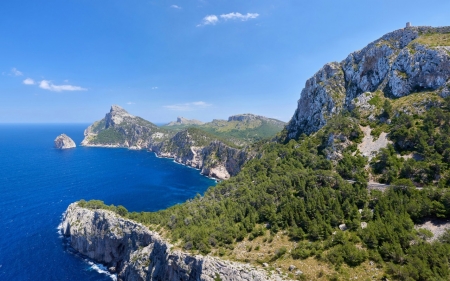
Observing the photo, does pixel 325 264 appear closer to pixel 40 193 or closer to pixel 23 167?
pixel 40 193

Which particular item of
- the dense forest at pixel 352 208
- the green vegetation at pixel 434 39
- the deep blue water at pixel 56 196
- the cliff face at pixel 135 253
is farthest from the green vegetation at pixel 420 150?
the deep blue water at pixel 56 196

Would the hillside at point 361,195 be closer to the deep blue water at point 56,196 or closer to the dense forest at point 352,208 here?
the dense forest at point 352,208

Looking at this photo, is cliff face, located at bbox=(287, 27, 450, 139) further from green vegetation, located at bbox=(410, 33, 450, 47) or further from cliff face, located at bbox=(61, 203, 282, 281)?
cliff face, located at bbox=(61, 203, 282, 281)

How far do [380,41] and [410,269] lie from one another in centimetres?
10385

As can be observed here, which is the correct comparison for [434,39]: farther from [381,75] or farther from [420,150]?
[420,150]

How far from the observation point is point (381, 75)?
93938 millimetres

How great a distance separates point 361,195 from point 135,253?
57.5 metres

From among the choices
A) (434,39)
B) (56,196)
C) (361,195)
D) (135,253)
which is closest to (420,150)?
(361,195)

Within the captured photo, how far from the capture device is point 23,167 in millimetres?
169625

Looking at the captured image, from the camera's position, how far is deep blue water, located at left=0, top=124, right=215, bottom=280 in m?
67.4

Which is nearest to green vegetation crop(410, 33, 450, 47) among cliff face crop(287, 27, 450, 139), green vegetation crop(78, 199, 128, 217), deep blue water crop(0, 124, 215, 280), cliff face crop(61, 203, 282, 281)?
cliff face crop(287, 27, 450, 139)

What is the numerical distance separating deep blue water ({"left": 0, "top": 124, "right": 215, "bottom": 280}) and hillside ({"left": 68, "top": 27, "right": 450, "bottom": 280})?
18751mm

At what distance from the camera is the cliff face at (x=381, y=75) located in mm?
74938

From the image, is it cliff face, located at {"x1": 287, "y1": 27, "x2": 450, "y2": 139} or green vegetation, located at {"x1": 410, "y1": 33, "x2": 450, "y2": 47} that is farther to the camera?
green vegetation, located at {"x1": 410, "y1": 33, "x2": 450, "y2": 47}
